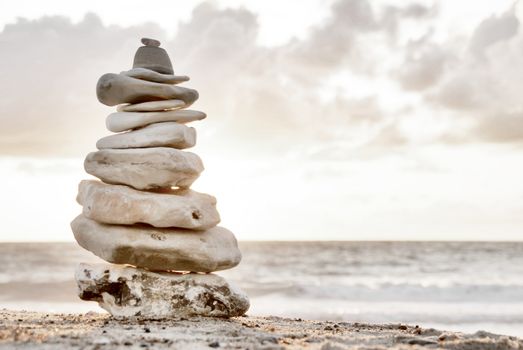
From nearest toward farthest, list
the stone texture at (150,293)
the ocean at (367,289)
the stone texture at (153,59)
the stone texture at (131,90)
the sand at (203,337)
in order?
the sand at (203,337), the stone texture at (150,293), the stone texture at (131,90), the stone texture at (153,59), the ocean at (367,289)

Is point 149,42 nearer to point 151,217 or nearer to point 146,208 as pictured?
point 146,208

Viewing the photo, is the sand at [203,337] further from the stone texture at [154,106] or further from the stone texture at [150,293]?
the stone texture at [154,106]

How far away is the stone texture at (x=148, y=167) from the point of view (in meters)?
9.33

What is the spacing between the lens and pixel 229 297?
933 cm

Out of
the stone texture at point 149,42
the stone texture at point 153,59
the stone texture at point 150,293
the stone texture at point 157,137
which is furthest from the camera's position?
the stone texture at point 149,42

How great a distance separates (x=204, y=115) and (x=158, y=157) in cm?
131

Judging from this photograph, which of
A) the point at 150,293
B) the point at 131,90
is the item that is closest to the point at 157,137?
the point at 131,90

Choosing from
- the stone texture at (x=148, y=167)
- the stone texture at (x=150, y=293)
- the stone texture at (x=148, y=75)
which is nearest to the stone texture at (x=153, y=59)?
the stone texture at (x=148, y=75)

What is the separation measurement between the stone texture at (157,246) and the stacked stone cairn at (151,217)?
0.02 m

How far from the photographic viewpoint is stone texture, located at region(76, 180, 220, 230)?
9.07m

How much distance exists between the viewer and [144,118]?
9.84m

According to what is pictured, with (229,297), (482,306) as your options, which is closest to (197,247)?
(229,297)

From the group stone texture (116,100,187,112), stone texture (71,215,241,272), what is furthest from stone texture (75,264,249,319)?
stone texture (116,100,187,112)

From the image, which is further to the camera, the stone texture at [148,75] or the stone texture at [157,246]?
the stone texture at [148,75]
